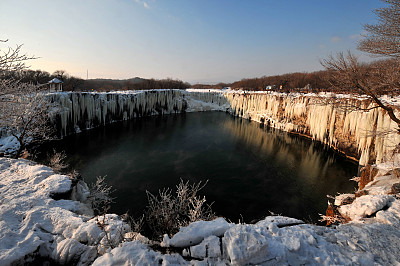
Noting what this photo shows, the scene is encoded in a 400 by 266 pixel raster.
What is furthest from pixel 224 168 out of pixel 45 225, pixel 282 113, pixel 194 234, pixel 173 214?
pixel 282 113

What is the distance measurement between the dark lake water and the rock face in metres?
1.73

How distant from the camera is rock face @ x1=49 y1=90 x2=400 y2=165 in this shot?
12766mm

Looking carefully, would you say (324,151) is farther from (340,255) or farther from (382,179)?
(340,255)

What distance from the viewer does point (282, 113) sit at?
94.0 ft

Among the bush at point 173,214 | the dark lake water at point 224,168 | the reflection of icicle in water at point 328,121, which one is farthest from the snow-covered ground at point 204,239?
the dark lake water at point 224,168

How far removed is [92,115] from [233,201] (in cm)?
2293

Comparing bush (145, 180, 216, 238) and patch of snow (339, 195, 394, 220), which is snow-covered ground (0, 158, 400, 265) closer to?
patch of snow (339, 195, 394, 220)

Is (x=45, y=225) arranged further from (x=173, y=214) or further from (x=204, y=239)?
(x=204, y=239)

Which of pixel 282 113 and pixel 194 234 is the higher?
pixel 282 113

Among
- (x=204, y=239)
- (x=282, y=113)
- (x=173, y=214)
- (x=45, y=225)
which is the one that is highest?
(x=282, y=113)

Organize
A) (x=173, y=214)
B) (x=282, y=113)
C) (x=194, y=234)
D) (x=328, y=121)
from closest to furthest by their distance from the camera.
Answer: (x=194, y=234) < (x=173, y=214) < (x=328, y=121) < (x=282, y=113)

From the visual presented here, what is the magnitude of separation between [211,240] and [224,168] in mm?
11769

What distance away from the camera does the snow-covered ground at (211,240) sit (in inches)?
114

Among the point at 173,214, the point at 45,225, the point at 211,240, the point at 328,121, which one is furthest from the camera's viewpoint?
the point at 328,121
